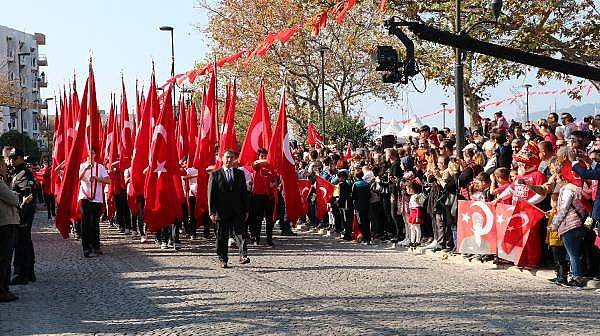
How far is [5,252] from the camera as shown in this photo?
11086 millimetres

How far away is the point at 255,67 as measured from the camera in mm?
40781

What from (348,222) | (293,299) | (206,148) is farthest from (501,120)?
(293,299)

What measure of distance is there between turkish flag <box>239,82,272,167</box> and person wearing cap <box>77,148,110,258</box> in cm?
317

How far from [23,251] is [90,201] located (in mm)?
3291

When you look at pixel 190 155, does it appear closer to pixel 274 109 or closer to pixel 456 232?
pixel 456 232

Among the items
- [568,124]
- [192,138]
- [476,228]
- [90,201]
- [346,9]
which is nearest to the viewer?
[476,228]

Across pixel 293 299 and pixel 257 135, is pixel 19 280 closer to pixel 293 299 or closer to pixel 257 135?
pixel 293 299

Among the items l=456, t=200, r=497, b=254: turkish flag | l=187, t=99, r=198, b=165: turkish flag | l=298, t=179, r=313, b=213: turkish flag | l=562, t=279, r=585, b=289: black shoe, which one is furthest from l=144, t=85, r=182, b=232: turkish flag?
l=562, t=279, r=585, b=289: black shoe

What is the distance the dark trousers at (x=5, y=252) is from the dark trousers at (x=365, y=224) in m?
8.03

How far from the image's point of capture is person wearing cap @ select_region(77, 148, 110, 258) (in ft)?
51.7

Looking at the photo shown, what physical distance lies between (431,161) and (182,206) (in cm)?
517

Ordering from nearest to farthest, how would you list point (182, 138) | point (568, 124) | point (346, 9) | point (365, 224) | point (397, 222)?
point (346, 9), point (397, 222), point (365, 224), point (568, 124), point (182, 138)

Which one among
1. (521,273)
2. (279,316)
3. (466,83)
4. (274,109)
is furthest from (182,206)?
(274,109)

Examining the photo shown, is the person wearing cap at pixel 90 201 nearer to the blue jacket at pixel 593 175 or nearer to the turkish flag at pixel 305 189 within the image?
the turkish flag at pixel 305 189
